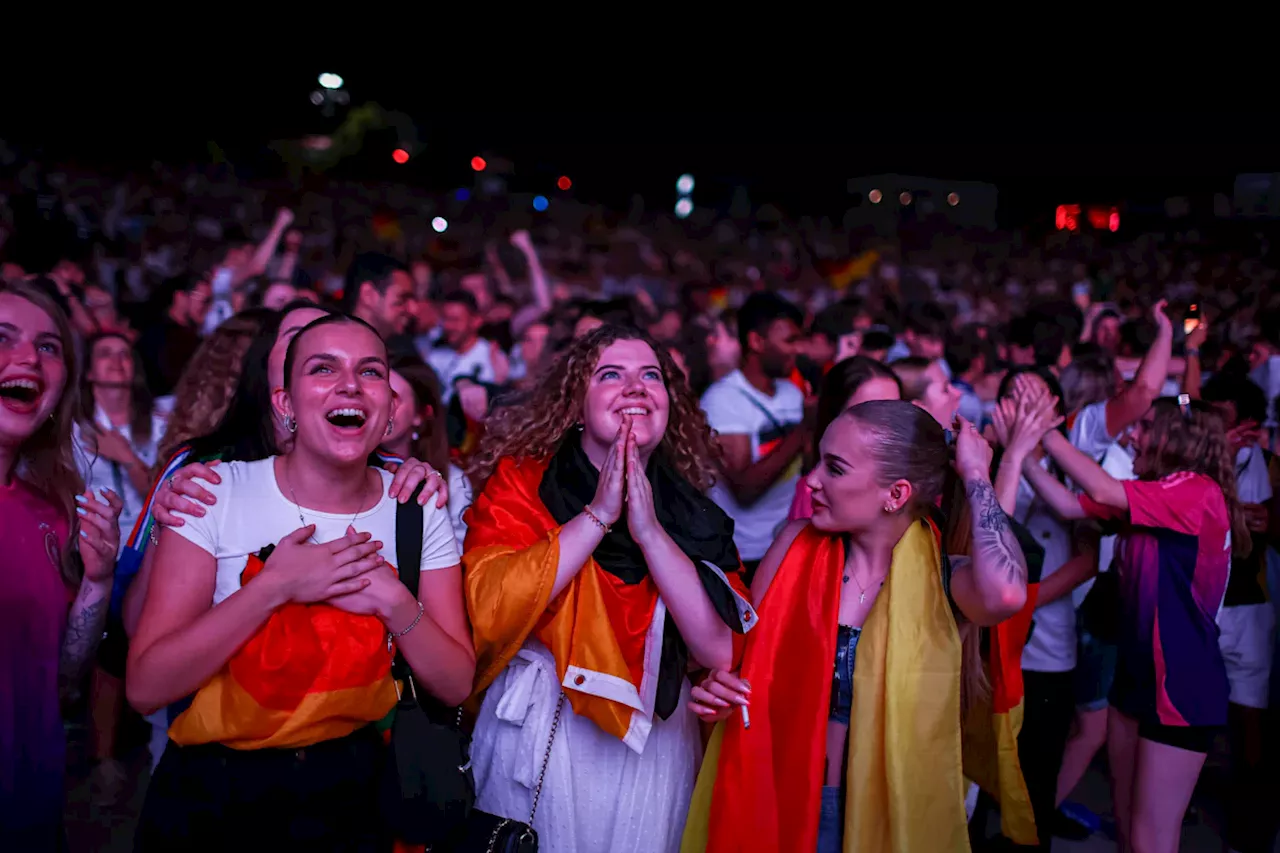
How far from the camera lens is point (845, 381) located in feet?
10.5

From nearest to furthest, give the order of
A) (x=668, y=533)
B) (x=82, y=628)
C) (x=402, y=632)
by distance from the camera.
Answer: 1. (x=402, y=632)
2. (x=82, y=628)
3. (x=668, y=533)

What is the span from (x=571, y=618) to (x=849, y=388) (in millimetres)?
1379

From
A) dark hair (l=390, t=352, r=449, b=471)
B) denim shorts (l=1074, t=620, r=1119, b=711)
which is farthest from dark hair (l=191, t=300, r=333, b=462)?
denim shorts (l=1074, t=620, r=1119, b=711)

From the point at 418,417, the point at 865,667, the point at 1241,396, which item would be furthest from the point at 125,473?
the point at 1241,396

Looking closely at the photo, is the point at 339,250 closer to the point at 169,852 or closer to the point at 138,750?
the point at 138,750

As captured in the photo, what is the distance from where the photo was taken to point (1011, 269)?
21.6 meters

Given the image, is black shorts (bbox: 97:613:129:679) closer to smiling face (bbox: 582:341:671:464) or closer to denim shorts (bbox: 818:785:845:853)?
smiling face (bbox: 582:341:671:464)

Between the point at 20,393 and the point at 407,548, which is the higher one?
the point at 20,393

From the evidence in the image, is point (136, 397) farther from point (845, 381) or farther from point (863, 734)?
point (863, 734)

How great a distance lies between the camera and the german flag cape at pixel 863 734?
212 cm

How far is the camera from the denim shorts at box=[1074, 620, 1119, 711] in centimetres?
382

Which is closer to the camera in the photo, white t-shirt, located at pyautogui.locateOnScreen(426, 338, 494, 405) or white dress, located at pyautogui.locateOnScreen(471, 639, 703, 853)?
white dress, located at pyautogui.locateOnScreen(471, 639, 703, 853)

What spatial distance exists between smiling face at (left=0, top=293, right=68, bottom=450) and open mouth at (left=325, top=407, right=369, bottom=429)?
0.67 meters

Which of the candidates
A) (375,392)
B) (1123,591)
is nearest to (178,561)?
(375,392)
